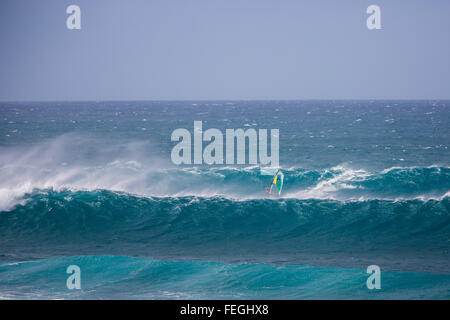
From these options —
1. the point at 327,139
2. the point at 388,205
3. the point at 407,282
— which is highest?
the point at 327,139

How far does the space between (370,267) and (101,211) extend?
42.4 feet

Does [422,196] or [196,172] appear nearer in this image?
[422,196]

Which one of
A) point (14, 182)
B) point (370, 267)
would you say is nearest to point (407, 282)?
point (370, 267)

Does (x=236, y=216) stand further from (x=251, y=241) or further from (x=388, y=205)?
(x=388, y=205)

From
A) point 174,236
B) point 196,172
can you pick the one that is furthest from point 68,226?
point 196,172

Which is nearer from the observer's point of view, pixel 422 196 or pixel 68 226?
pixel 68 226

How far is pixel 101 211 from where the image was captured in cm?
2234

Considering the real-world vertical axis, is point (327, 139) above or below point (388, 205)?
above

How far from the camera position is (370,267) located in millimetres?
15273
